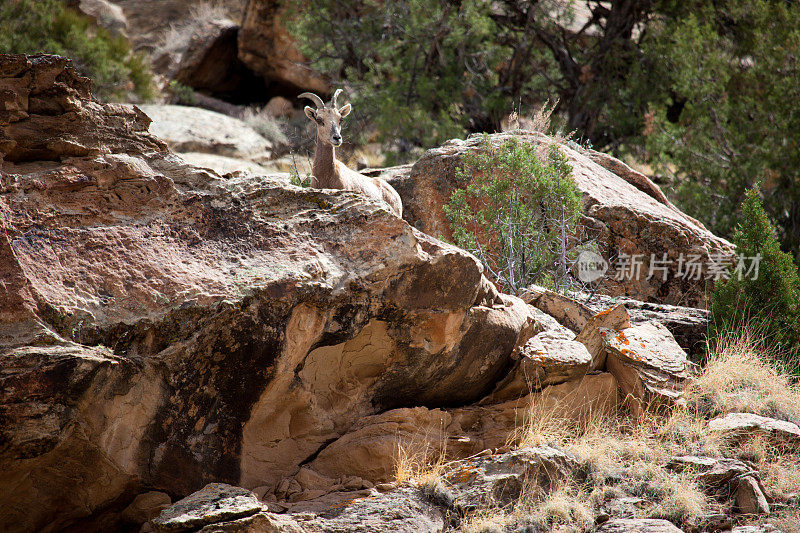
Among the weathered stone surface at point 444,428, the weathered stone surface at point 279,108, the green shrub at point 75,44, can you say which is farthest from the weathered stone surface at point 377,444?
the weathered stone surface at point 279,108

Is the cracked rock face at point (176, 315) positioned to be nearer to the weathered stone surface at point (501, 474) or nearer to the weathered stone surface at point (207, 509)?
the weathered stone surface at point (207, 509)

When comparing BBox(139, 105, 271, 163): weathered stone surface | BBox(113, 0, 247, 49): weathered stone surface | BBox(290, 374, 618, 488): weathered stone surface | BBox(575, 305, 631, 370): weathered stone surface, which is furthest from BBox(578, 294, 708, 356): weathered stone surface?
BBox(113, 0, 247, 49): weathered stone surface

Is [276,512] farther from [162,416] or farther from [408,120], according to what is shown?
[408,120]

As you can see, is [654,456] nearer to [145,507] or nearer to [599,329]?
[599,329]

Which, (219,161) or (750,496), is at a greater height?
(219,161)

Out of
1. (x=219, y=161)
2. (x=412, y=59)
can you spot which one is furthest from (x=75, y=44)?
(x=412, y=59)

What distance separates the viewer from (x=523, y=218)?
28.1ft

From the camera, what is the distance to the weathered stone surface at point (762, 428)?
5852mm

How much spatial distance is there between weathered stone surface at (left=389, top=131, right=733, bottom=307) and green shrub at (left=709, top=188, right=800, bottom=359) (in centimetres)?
128

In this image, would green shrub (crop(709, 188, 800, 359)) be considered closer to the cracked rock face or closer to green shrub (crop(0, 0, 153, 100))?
the cracked rock face

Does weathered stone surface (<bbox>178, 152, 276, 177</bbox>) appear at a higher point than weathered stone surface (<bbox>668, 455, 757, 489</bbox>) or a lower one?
higher

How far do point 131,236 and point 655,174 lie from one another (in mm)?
11861

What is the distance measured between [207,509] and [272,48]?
1840 cm

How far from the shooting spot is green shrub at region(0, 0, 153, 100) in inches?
631
